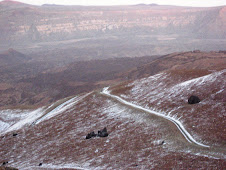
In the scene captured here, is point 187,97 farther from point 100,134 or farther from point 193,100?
point 100,134

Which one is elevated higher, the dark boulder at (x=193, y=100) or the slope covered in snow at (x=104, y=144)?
the dark boulder at (x=193, y=100)

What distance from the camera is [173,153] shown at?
30.1 m

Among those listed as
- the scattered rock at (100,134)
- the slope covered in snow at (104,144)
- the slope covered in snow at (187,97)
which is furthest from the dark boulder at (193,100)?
the scattered rock at (100,134)

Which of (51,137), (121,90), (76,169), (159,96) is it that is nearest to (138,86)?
(121,90)

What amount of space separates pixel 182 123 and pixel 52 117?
39611 millimetres

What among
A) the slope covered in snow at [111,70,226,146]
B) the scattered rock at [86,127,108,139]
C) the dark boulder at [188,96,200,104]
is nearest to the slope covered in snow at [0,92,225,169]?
the scattered rock at [86,127,108,139]

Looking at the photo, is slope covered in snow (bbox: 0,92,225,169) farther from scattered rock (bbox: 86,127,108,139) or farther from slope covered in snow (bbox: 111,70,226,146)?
slope covered in snow (bbox: 111,70,226,146)

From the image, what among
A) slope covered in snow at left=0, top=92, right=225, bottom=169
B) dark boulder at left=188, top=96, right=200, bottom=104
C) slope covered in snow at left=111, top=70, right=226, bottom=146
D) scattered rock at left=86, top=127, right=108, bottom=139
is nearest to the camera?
slope covered in snow at left=0, top=92, right=225, bottom=169

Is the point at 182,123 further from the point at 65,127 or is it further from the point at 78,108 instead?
the point at 78,108

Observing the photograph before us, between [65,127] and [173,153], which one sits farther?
[65,127]

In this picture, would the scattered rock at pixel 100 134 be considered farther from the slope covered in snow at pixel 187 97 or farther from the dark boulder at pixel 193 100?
the dark boulder at pixel 193 100

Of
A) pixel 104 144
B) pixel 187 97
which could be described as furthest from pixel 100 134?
pixel 187 97

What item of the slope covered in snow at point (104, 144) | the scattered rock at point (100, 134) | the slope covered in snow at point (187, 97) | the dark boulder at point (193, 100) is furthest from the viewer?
the dark boulder at point (193, 100)

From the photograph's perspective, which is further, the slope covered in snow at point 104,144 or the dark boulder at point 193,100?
the dark boulder at point 193,100
